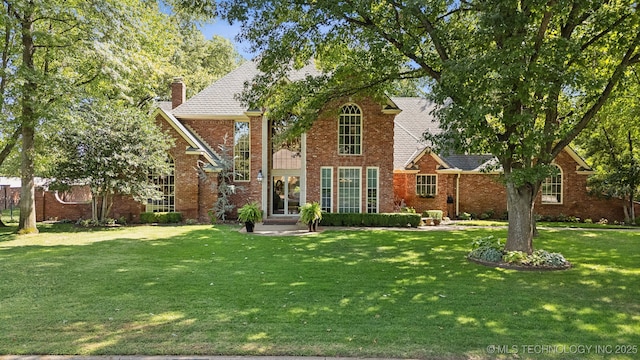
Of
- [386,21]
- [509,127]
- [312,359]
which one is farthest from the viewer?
[386,21]

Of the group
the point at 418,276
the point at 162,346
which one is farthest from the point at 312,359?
the point at 418,276

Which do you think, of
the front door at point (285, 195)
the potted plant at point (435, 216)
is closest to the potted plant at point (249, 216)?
the front door at point (285, 195)

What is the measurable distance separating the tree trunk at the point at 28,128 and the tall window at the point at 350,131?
41.9ft

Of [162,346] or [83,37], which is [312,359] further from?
[83,37]

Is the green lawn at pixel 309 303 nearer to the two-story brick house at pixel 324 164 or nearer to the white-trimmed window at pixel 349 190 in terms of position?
the white-trimmed window at pixel 349 190

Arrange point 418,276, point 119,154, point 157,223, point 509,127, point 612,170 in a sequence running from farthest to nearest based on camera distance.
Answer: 1. point 612,170
2. point 157,223
3. point 119,154
4. point 509,127
5. point 418,276

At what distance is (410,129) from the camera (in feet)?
83.2

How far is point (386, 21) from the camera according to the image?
10672 millimetres

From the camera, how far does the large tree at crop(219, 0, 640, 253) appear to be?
8211mm

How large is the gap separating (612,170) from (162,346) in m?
24.3

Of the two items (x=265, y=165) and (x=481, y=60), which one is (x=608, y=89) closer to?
(x=481, y=60)

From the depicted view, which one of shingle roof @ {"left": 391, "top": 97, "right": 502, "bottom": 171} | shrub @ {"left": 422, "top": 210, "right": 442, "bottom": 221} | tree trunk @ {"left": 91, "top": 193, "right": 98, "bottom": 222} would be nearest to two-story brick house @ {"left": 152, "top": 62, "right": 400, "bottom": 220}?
shrub @ {"left": 422, "top": 210, "right": 442, "bottom": 221}

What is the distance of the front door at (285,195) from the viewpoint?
2000 centimetres

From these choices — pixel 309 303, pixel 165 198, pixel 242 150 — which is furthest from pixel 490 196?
pixel 309 303
